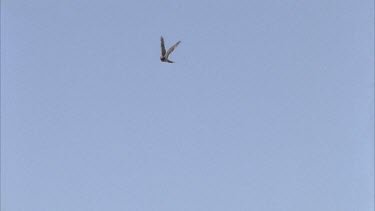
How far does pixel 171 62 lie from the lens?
56.8 m

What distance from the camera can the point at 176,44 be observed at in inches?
2264

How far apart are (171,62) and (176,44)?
122 inches
